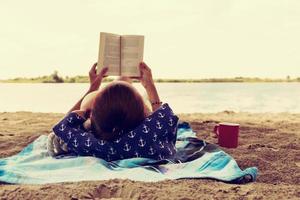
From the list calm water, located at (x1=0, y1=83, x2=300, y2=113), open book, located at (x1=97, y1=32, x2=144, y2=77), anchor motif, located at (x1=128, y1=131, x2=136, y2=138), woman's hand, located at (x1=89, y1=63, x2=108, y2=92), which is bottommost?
calm water, located at (x1=0, y1=83, x2=300, y2=113)

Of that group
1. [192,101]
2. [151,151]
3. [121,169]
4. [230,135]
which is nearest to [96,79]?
[151,151]

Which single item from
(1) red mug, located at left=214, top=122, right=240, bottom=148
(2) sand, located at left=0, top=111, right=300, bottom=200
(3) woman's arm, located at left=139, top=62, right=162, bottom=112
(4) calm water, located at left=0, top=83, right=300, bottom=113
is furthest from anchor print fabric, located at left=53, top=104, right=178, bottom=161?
(4) calm water, located at left=0, top=83, right=300, bottom=113

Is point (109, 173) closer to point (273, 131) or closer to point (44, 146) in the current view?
point (44, 146)

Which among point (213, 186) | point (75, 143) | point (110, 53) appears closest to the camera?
point (213, 186)

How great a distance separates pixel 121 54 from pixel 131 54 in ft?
0.26

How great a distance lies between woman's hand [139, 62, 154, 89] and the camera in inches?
131

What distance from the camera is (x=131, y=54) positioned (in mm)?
3451

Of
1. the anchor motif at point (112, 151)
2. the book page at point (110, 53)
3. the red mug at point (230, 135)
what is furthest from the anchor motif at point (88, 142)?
the red mug at point (230, 135)

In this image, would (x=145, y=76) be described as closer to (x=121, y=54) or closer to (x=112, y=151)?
(x=121, y=54)

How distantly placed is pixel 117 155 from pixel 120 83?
486 mm

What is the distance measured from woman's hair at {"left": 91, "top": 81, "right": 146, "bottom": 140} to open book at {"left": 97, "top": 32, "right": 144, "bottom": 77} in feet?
1.71

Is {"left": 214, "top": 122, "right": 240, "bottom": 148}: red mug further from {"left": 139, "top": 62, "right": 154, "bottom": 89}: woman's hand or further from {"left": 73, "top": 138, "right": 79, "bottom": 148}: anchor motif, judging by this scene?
{"left": 73, "top": 138, "right": 79, "bottom": 148}: anchor motif

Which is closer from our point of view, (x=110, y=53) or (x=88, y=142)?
(x=88, y=142)

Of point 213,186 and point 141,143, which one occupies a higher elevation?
point 141,143
